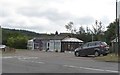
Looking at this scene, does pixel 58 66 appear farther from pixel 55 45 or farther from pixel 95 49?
pixel 55 45

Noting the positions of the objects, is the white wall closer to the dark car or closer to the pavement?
the dark car

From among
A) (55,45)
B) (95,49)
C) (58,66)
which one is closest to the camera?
(58,66)

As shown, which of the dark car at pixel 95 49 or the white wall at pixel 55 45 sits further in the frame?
the white wall at pixel 55 45

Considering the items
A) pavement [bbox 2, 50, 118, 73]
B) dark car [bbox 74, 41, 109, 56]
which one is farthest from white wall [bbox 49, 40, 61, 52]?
pavement [bbox 2, 50, 118, 73]

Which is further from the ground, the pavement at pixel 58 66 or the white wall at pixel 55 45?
the white wall at pixel 55 45

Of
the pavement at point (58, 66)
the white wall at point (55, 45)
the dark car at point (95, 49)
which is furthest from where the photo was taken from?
the white wall at point (55, 45)

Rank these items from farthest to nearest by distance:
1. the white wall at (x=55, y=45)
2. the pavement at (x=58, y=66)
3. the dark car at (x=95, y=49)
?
the white wall at (x=55, y=45) < the dark car at (x=95, y=49) < the pavement at (x=58, y=66)

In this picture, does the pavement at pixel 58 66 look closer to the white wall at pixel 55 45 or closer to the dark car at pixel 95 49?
the dark car at pixel 95 49

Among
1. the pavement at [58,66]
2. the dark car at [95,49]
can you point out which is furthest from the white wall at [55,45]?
the pavement at [58,66]

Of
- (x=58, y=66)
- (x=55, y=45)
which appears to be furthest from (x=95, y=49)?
(x=55, y=45)

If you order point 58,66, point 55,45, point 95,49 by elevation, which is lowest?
point 58,66

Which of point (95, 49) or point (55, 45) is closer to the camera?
point (95, 49)

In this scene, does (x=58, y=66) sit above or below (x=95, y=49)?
below

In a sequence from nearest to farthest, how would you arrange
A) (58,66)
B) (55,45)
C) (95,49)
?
1. (58,66)
2. (95,49)
3. (55,45)
